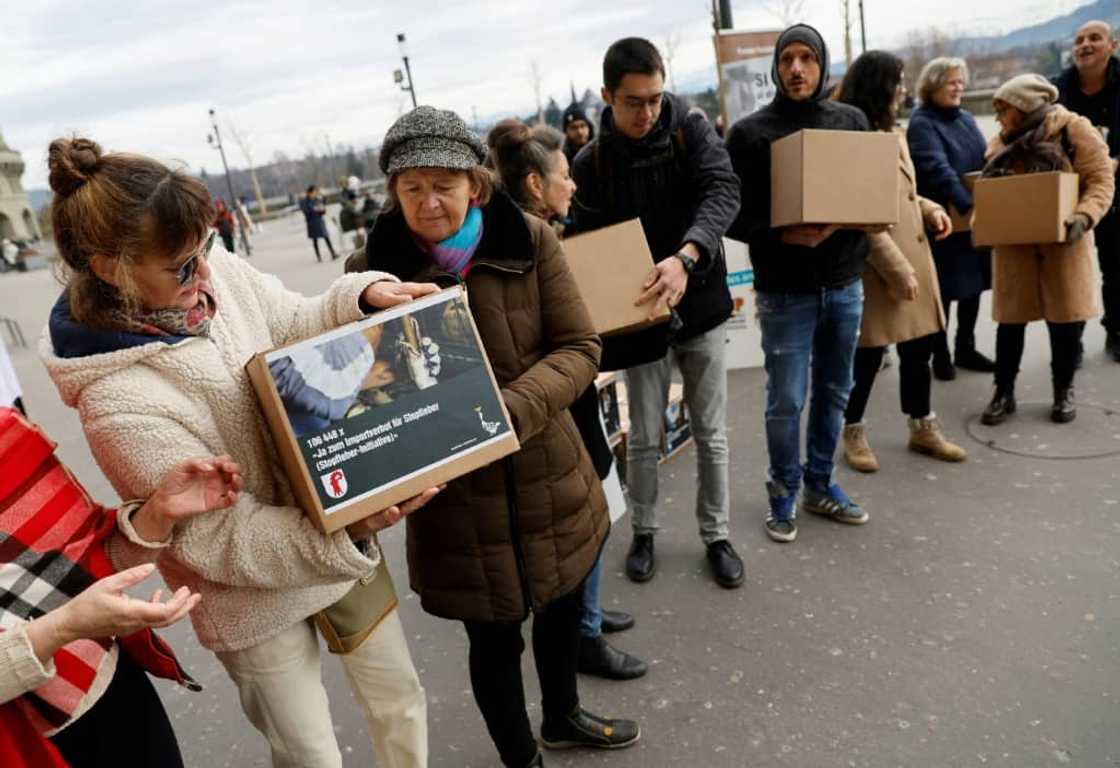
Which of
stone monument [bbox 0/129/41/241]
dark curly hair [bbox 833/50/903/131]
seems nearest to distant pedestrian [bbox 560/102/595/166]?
dark curly hair [bbox 833/50/903/131]

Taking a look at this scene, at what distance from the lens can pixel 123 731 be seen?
1.29 meters

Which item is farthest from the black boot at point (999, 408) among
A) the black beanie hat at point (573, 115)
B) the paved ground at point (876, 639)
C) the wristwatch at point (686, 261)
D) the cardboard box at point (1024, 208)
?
the black beanie hat at point (573, 115)

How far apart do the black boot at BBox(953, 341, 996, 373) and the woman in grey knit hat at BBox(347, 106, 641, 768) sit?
3865 millimetres

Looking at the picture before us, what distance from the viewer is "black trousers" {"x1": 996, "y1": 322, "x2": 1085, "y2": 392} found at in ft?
12.7

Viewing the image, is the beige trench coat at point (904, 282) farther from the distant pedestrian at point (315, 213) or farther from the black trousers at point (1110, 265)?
the distant pedestrian at point (315, 213)

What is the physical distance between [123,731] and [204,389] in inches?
24.3

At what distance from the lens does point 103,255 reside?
3.96 ft

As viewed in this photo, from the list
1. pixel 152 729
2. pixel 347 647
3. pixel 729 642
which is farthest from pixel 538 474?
pixel 729 642

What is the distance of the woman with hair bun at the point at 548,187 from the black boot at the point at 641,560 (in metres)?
0.56

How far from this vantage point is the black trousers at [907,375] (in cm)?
368

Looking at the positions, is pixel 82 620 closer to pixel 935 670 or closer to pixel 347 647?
pixel 347 647

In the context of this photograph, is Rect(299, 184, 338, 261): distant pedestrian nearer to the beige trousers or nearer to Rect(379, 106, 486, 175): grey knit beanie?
Rect(379, 106, 486, 175): grey knit beanie

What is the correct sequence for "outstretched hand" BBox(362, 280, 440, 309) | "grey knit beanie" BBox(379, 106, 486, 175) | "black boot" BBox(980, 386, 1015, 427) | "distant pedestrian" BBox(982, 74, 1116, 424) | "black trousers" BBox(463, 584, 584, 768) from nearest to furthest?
"outstretched hand" BBox(362, 280, 440, 309), "grey knit beanie" BBox(379, 106, 486, 175), "black trousers" BBox(463, 584, 584, 768), "distant pedestrian" BBox(982, 74, 1116, 424), "black boot" BBox(980, 386, 1015, 427)

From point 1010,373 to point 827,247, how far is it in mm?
1842
